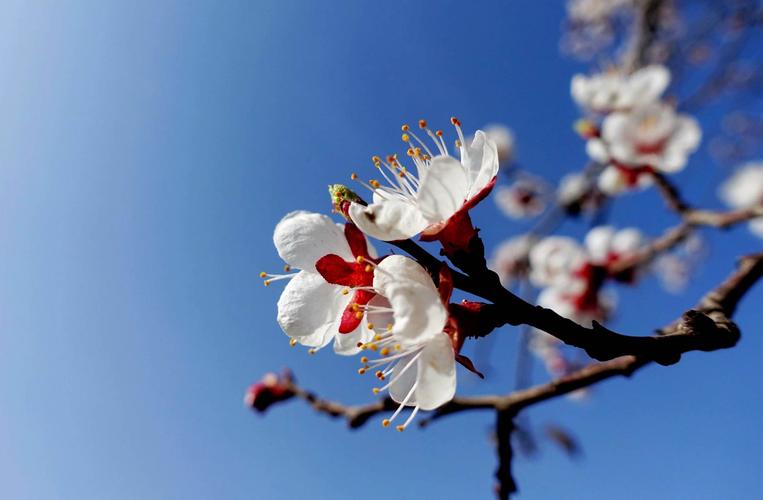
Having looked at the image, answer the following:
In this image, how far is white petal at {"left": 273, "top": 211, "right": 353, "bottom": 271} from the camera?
0.85 m

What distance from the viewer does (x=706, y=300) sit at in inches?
39.3

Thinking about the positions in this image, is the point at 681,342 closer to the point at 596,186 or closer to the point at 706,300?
the point at 706,300

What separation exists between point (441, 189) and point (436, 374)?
28 centimetres

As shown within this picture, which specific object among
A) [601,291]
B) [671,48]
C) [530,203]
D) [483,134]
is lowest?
[483,134]

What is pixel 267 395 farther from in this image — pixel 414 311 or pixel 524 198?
pixel 524 198

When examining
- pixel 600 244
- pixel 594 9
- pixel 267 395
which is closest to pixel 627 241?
pixel 600 244

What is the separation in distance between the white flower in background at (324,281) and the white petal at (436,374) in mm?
140

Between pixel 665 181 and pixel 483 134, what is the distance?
6.03 feet

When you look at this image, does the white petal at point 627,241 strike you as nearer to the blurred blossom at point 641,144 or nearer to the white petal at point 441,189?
the blurred blossom at point 641,144

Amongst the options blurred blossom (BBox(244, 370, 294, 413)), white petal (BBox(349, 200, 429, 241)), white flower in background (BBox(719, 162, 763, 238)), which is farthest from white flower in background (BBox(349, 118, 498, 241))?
white flower in background (BBox(719, 162, 763, 238))

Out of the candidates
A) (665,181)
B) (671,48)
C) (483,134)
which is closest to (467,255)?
(483,134)

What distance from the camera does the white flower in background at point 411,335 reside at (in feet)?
2.34

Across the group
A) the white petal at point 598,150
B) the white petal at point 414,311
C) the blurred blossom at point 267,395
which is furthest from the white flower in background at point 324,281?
the white petal at point 598,150

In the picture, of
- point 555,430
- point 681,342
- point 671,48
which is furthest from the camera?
point 671,48
